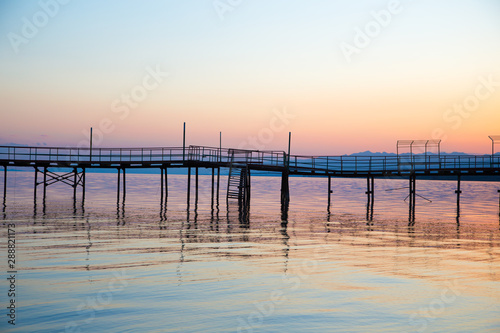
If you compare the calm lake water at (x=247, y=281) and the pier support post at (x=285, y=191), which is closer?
the calm lake water at (x=247, y=281)

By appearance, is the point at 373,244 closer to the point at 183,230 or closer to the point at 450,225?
the point at 183,230

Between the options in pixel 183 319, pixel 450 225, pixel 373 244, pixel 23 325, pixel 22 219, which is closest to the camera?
pixel 23 325

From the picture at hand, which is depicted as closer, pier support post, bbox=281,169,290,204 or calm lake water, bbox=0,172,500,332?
calm lake water, bbox=0,172,500,332

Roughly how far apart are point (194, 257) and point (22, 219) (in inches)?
510

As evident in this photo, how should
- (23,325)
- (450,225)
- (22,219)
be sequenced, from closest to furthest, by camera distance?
(23,325), (22,219), (450,225)

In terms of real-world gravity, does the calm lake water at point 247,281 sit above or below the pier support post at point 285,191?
below

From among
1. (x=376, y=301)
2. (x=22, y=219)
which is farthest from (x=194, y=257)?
(x=22, y=219)

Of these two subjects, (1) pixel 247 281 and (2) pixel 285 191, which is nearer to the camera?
(1) pixel 247 281

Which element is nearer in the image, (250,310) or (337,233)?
(250,310)

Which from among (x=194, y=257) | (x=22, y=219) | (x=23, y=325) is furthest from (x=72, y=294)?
(x=22, y=219)

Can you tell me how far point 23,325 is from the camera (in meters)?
8.50

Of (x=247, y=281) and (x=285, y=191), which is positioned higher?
(x=285, y=191)

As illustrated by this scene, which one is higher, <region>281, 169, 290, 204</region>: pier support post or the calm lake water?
<region>281, 169, 290, 204</region>: pier support post

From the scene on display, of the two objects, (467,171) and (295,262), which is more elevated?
(467,171)
